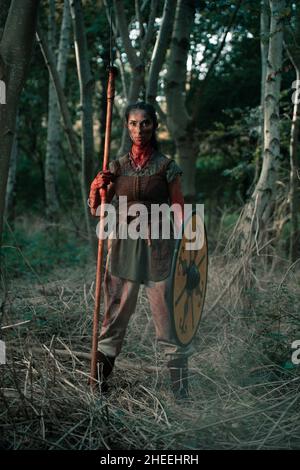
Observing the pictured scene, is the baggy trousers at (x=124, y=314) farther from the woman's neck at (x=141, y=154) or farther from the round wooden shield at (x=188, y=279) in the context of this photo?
the woman's neck at (x=141, y=154)

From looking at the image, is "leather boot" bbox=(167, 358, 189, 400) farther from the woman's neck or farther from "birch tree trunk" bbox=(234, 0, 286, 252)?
"birch tree trunk" bbox=(234, 0, 286, 252)

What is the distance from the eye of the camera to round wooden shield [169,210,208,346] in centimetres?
345

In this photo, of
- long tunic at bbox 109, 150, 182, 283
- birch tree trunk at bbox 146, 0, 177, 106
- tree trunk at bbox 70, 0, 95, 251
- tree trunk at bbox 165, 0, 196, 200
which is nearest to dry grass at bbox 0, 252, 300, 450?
long tunic at bbox 109, 150, 182, 283

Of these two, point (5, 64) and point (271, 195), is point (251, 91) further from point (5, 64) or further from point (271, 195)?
point (5, 64)

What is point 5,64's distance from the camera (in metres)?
2.99

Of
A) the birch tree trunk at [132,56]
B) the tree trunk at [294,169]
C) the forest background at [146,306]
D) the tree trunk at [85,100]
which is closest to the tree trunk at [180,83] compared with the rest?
the forest background at [146,306]

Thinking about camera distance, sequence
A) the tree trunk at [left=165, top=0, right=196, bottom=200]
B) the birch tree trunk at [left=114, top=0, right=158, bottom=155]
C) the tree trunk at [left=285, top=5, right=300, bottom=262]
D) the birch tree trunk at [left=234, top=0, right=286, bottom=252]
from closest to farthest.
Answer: the birch tree trunk at [left=234, top=0, right=286, bottom=252], the birch tree trunk at [left=114, top=0, right=158, bottom=155], the tree trunk at [left=285, top=5, right=300, bottom=262], the tree trunk at [left=165, top=0, right=196, bottom=200]

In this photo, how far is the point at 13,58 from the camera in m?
3.00

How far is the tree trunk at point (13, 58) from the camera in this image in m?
2.98

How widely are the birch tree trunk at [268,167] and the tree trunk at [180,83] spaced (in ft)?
4.08

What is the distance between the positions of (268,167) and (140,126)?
2447 mm

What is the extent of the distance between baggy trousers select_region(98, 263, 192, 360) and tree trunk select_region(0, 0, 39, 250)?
0.91 metres

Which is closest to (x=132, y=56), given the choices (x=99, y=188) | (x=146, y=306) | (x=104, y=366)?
(x=146, y=306)
